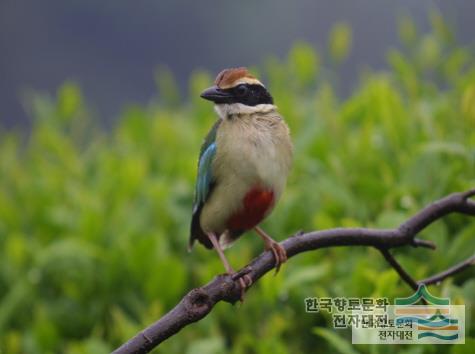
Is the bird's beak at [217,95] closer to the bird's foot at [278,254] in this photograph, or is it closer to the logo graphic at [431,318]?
the bird's foot at [278,254]

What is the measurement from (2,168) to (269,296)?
2.76 metres

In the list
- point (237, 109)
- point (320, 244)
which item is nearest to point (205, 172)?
point (237, 109)

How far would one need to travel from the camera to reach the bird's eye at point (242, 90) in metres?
3.04

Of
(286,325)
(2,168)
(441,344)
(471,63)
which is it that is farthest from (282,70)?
(441,344)

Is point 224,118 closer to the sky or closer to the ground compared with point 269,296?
closer to the sky

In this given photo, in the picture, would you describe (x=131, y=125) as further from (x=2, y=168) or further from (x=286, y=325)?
(x=286, y=325)

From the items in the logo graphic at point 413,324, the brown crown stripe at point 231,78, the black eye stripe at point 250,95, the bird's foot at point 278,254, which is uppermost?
the brown crown stripe at point 231,78

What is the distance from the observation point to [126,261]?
4.27 m

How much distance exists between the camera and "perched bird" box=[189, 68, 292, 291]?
10.5ft

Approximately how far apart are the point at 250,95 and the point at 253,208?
0.38m

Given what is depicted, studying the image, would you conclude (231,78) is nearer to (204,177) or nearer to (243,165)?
(243,165)

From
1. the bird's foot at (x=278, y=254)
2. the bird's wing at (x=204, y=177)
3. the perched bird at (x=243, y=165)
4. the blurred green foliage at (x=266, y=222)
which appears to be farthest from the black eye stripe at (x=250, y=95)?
the blurred green foliage at (x=266, y=222)

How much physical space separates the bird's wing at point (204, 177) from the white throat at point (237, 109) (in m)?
0.12

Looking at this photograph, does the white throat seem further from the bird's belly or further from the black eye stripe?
the bird's belly
